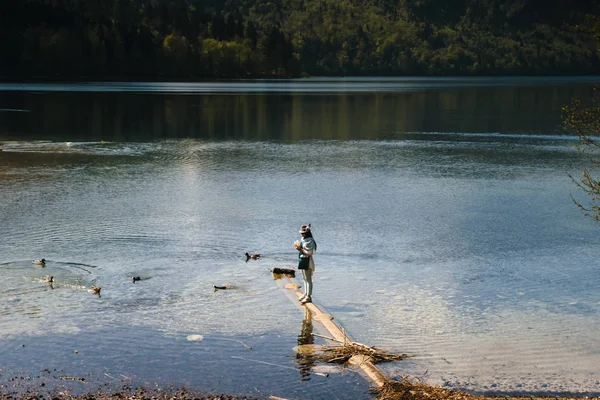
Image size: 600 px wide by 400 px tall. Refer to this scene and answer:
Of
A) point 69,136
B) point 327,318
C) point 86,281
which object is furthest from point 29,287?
point 69,136

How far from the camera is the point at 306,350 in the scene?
21453 millimetres

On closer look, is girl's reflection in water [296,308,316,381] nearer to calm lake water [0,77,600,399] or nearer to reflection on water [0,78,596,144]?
calm lake water [0,77,600,399]

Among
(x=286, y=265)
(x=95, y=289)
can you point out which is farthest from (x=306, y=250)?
(x=95, y=289)

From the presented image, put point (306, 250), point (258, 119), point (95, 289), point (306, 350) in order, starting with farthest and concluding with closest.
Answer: point (258, 119), point (95, 289), point (306, 250), point (306, 350)

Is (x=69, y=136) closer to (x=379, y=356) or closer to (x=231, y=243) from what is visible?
(x=231, y=243)

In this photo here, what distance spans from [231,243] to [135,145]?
42081 millimetres

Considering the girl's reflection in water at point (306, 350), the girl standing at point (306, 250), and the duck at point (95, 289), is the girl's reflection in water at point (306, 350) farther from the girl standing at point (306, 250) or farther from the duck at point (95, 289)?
the duck at point (95, 289)

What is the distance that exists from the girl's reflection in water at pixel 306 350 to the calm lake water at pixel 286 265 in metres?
0.08

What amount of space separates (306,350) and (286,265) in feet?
30.1

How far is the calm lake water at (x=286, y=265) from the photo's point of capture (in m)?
20.5

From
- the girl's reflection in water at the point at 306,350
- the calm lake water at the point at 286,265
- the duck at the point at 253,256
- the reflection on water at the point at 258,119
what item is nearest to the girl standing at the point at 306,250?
the calm lake water at the point at 286,265

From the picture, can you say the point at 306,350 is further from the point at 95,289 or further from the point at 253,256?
the point at 253,256

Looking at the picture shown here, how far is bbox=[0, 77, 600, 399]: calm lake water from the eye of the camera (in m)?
20.5

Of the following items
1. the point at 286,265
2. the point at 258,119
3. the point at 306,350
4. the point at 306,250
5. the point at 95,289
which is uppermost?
the point at 306,250
